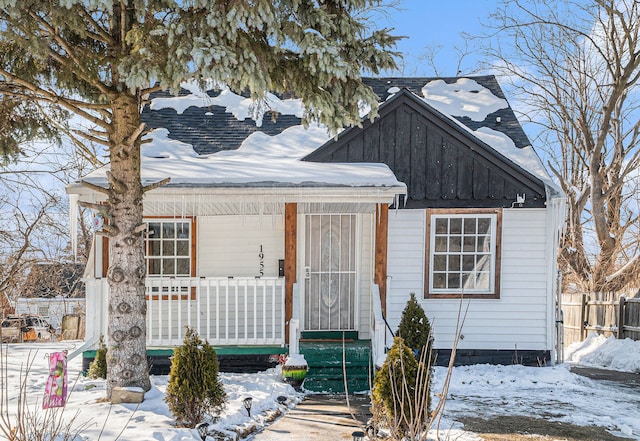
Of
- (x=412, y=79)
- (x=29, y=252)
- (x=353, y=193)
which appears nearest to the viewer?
(x=353, y=193)

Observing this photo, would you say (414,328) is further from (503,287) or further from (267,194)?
(267,194)

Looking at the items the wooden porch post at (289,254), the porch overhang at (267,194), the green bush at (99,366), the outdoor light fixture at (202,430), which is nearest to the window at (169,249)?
the porch overhang at (267,194)

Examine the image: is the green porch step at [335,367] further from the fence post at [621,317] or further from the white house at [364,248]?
the fence post at [621,317]

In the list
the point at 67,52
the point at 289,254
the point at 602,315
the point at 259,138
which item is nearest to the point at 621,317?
the point at 602,315

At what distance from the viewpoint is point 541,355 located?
8664mm

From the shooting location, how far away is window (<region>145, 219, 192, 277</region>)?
30.1ft

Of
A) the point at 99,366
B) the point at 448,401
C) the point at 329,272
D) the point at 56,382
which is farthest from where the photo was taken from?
the point at 329,272

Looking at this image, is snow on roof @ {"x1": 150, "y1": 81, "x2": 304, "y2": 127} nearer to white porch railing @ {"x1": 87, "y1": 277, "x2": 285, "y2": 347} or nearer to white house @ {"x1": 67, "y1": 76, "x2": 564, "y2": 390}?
white house @ {"x1": 67, "y1": 76, "x2": 564, "y2": 390}

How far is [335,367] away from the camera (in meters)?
7.85

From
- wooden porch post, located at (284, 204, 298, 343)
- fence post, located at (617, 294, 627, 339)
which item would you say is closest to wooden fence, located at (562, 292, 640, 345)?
fence post, located at (617, 294, 627, 339)

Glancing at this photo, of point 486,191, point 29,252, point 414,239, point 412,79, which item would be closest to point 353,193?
point 414,239

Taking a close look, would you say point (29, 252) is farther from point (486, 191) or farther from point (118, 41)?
point (486, 191)

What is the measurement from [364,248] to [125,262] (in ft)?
14.0

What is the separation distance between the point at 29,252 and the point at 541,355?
1472 centimetres
